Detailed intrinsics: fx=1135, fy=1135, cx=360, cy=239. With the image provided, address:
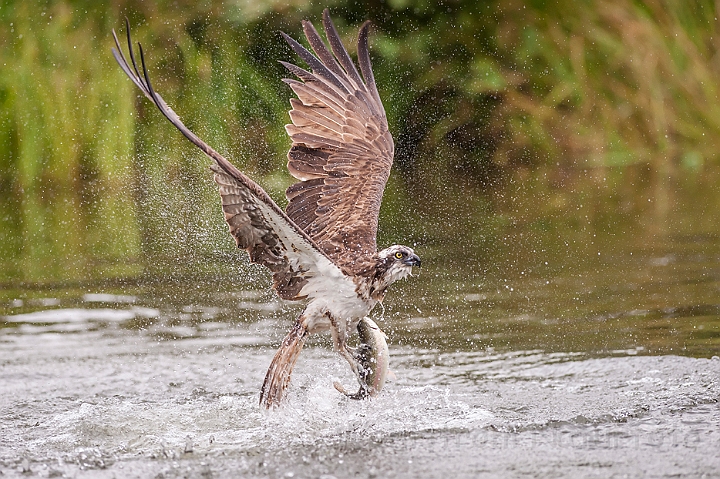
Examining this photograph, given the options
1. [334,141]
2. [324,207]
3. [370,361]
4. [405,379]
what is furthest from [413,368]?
[334,141]

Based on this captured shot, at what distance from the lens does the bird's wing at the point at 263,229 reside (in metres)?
5.13

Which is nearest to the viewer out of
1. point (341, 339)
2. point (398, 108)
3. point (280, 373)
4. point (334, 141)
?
point (280, 373)

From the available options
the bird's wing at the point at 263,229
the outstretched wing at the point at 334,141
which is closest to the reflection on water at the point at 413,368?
the bird's wing at the point at 263,229

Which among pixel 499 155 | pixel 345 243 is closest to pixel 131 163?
pixel 499 155

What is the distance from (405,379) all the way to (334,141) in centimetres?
169

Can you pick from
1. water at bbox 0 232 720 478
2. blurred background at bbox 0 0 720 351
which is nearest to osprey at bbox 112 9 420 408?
water at bbox 0 232 720 478

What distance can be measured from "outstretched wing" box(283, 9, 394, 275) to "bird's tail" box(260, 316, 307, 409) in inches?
38.5

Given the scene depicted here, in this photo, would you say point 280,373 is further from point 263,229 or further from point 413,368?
point 413,368

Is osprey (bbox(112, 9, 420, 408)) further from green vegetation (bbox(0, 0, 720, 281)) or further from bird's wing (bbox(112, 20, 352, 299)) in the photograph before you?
green vegetation (bbox(0, 0, 720, 281))

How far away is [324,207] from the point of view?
23.3 ft

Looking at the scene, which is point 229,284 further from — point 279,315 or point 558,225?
point 558,225

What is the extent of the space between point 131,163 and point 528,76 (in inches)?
213

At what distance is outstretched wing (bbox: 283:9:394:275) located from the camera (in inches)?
278

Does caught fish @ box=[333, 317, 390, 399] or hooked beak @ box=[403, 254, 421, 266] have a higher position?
hooked beak @ box=[403, 254, 421, 266]
